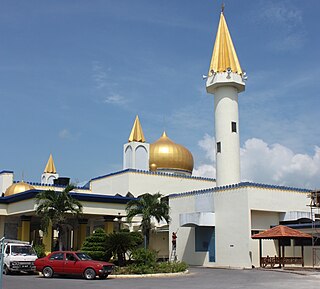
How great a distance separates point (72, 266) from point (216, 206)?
52.0 ft

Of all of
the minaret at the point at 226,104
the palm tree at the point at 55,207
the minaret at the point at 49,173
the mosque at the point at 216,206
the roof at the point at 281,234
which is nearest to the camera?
the roof at the point at 281,234

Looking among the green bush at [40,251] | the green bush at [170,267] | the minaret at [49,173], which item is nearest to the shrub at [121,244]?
the green bush at [170,267]

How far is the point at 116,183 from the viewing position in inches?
1967

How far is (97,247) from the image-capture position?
98.0ft

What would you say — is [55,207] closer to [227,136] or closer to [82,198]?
[82,198]

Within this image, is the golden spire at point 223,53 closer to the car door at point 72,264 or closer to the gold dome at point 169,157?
the gold dome at point 169,157

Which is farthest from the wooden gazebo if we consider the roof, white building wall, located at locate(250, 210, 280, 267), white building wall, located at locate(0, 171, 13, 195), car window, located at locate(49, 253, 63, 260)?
white building wall, located at locate(0, 171, 13, 195)

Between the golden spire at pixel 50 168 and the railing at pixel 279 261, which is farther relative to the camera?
the golden spire at pixel 50 168

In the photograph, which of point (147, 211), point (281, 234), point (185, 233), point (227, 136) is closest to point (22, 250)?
point (147, 211)

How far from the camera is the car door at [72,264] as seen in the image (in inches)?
947

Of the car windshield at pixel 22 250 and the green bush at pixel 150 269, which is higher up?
the car windshield at pixel 22 250

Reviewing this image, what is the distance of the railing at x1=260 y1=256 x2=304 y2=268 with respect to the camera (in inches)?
1299

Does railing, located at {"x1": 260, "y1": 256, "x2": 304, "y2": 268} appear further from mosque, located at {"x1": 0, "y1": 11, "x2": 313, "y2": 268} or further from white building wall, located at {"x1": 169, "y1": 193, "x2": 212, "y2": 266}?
white building wall, located at {"x1": 169, "y1": 193, "x2": 212, "y2": 266}

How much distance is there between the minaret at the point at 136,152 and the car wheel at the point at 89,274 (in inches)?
1091
